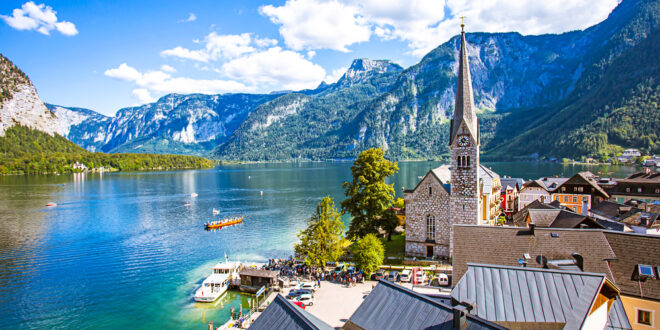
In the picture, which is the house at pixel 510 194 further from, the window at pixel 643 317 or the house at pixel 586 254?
the window at pixel 643 317

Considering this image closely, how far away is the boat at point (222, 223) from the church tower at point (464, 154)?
4705cm

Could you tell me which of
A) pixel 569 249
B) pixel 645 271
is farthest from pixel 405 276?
pixel 645 271

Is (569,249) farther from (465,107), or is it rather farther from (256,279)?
(256,279)

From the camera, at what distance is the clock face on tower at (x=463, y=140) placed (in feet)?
109

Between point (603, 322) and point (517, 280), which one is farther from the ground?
point (517, 280)

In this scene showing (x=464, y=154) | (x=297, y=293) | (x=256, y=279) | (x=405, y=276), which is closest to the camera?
(x=297, y=293)

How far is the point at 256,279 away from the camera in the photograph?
35000 mm

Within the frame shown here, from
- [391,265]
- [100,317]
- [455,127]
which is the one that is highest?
[455,127]

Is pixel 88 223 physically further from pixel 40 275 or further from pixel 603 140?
pixel 603 140

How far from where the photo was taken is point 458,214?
33844mm

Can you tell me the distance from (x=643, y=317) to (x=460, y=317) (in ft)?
45.0

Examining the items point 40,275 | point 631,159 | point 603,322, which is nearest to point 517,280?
point 603,322

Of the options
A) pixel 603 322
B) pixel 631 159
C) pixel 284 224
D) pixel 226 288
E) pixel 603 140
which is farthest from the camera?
pixel 603 140

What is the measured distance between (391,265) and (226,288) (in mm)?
15781
